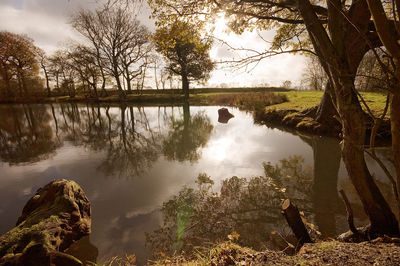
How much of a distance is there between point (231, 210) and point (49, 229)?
2857 mm

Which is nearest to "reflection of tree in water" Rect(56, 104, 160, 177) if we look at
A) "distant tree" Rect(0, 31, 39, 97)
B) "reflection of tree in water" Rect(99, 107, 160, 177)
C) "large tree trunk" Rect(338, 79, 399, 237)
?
"reflection of tree in water" Rect(99, 107, 160, 177)

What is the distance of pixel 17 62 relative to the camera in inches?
1403

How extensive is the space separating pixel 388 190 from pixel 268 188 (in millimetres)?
2498

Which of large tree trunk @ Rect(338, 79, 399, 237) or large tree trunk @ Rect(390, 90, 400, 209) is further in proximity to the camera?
large tree trunk @ Rect(338, 79, 399, 237)

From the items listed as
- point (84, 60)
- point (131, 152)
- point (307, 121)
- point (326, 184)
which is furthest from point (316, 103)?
point (84, 60)

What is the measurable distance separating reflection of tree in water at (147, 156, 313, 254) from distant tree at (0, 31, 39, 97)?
47.4 metres

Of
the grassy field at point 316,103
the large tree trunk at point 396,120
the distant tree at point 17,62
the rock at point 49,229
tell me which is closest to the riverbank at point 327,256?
the large tree trunk at point 396,120

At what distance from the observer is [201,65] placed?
3012 centimetres

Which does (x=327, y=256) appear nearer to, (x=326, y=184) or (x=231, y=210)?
(x=231, y=210)

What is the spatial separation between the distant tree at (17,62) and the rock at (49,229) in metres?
46.3

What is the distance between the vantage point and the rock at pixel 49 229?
7.30 ft

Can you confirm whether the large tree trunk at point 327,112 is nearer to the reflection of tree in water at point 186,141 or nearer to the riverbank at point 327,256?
the reflection of tree in water at point 186,141

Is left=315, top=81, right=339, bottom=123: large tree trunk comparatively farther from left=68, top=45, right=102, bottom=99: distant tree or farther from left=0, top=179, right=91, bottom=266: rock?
left=68, top=45, right=102, bottom=99: distant tree

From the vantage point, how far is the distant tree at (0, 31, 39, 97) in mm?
33444
